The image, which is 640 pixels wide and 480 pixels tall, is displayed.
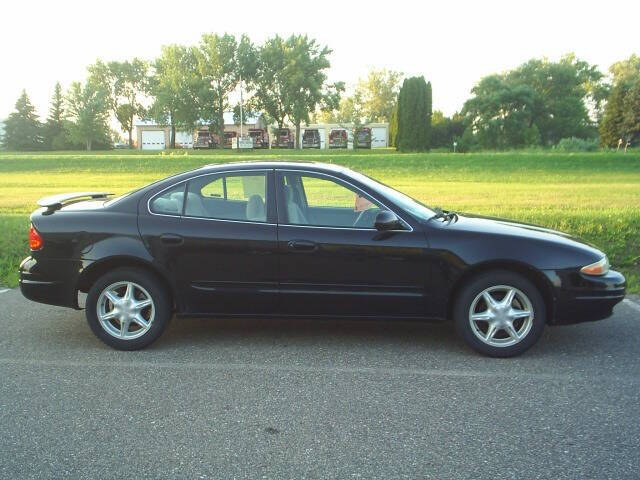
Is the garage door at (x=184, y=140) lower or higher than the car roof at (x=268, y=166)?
higher

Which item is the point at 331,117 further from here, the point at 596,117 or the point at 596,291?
the point at 596,291

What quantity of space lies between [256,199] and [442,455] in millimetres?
2598

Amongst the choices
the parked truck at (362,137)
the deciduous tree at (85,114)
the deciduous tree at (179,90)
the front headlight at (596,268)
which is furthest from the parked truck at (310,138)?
the front headlight at (596,268)

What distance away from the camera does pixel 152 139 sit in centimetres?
7488

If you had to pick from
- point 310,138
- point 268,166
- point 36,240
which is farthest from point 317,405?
point 310,138

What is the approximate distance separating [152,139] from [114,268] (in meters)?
73.6

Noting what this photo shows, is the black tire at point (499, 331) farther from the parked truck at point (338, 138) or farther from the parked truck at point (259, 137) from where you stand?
the parked truck at point (259, 137)

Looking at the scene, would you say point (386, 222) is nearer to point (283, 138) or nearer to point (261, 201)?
point (261, 201)

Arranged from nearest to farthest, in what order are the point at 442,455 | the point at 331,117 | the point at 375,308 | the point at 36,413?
the point at 442,455 → the point at 36,413 → the point at 375,308 → the point at 331,117

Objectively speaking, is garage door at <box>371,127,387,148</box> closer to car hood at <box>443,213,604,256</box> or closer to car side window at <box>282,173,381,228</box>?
car hood at <box>443,213,604,256</box>

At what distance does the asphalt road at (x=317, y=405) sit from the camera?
10.1 feet

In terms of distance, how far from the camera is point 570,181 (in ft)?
63.7

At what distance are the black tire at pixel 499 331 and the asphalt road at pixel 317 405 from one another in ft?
0.47

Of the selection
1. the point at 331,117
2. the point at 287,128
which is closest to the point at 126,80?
the point at 331,117
